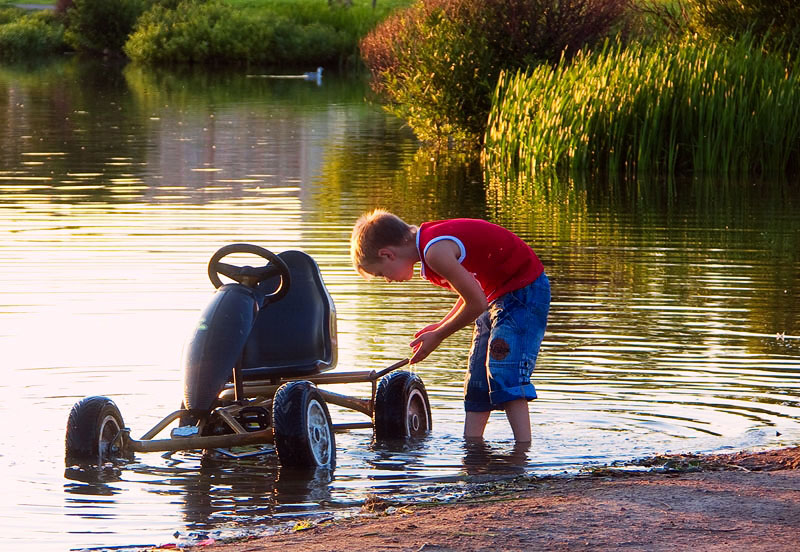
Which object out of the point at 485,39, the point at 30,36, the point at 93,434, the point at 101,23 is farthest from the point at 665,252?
the point at 101,23

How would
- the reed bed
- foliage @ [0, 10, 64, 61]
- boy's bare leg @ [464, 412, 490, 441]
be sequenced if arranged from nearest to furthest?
boy's bare leg @ [464, 412, 490, 441]
the reed bed
foliage @ [0, 10, 64, 61]

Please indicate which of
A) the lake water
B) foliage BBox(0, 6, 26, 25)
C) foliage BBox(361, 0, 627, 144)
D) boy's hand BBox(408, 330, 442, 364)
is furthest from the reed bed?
foliage BBox(0, 6, 26, 25)

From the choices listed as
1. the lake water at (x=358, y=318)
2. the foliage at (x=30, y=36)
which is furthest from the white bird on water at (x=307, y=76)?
the lake water at (x=358, y=318)

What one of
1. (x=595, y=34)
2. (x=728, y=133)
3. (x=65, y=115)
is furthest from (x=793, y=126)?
(x=65, y=115)

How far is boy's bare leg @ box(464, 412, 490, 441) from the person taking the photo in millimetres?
7516

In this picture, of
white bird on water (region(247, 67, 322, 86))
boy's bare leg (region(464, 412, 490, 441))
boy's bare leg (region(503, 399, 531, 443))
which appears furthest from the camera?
white bird on water (region(247, 67, 322, 86))

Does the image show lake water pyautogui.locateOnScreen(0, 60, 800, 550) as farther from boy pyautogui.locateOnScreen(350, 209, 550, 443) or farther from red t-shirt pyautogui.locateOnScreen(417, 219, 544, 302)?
red t-shirt pyautogui.locateOnScreen(417, 219, 544, 302)

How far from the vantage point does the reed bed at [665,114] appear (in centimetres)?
2194

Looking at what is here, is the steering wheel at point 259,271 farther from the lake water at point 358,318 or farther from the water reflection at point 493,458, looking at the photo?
the water reflection at point 493,458

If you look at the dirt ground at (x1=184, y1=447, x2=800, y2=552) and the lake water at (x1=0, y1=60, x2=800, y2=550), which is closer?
the dirt ground at (x1=184, y1=447, x2=800, y2=552)

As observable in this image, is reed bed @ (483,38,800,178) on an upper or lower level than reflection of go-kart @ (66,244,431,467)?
upper

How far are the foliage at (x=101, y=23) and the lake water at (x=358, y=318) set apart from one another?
47058mm

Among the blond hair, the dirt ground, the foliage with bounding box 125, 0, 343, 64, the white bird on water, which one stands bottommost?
the dirt ground

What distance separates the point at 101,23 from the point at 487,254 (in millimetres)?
68868
